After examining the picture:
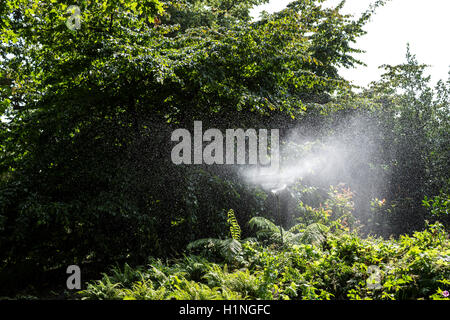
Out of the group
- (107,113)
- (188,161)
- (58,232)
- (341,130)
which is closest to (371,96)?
(341,130)

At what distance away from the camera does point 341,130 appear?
1339 cm

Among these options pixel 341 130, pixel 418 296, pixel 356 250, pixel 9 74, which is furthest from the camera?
pixel 341 130

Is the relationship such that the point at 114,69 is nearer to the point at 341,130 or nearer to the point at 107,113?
the point at 107,113

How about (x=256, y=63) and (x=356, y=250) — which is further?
(x=256, y=63)

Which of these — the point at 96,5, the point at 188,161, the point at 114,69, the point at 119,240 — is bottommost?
the point at 119,240

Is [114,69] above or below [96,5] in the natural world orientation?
below

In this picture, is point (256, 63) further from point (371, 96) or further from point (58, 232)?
point (371, 96)

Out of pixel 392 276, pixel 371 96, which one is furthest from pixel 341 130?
pixel 392 276

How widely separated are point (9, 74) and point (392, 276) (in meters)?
9.96

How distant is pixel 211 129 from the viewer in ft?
22.2
